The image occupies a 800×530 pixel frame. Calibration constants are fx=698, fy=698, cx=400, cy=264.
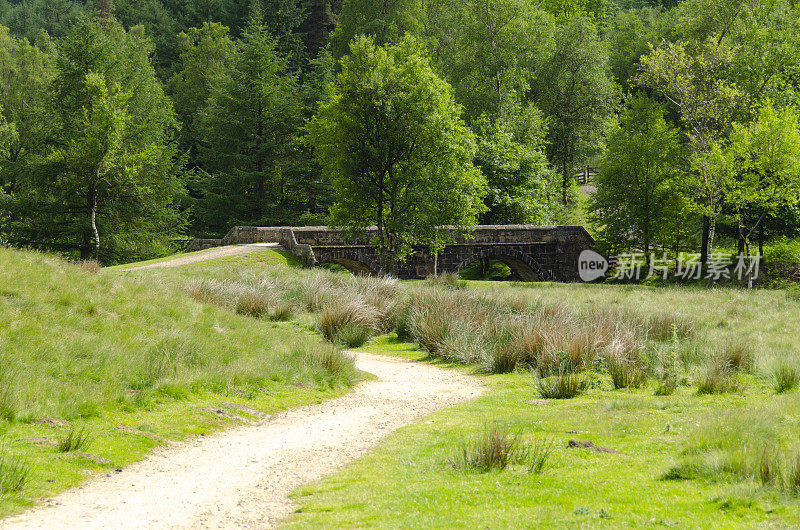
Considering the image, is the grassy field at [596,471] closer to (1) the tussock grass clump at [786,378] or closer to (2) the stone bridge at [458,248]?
(1) the tussock grass clump at [786,378]

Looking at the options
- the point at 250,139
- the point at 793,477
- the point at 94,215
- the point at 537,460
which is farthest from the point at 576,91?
the point at 793,477

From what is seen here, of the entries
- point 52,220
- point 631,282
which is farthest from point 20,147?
point 631,282

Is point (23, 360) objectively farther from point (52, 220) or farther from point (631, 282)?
point (631, 282)

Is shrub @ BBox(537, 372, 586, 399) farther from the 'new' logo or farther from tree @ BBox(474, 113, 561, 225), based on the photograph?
tree @ BBox(474, 113, 561, 225)

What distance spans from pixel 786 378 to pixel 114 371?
10.3 meters

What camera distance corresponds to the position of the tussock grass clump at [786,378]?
1094cm

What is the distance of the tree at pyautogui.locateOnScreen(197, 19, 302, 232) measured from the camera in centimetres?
4697

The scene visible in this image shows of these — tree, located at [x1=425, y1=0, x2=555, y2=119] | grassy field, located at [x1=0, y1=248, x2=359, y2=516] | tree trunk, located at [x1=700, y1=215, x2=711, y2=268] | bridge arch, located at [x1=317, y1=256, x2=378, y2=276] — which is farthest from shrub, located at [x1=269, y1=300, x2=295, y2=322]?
tree, located at [x1=425, y1=0, x2=555, y2=119]

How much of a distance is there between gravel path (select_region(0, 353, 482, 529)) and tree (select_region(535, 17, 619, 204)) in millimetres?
40455

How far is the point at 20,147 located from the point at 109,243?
13690 millimetres

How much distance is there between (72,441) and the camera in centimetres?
731

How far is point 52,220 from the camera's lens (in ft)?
132

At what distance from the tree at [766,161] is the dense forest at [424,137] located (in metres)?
0.12

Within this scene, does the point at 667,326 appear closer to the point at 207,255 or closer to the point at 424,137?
the point at 424,137
